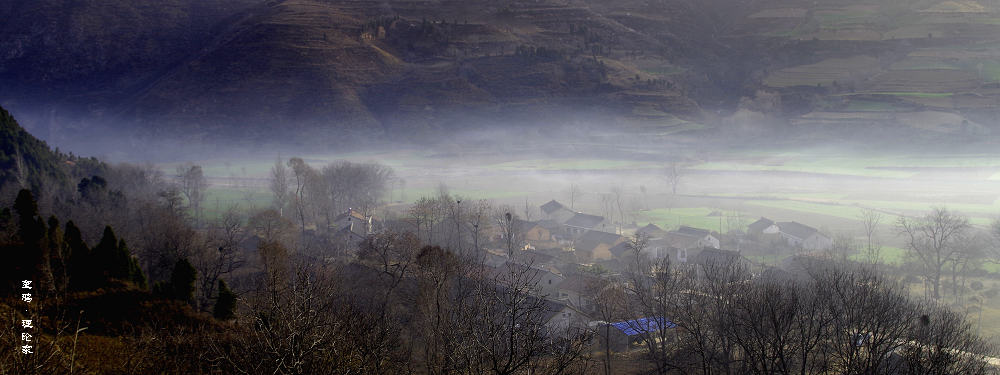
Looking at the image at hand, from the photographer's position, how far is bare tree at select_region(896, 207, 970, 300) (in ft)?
105

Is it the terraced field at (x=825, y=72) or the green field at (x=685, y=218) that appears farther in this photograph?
the terraced field at (x=825, y=72)

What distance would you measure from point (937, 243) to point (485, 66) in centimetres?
6593

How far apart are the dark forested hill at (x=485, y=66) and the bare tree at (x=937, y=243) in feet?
98.5

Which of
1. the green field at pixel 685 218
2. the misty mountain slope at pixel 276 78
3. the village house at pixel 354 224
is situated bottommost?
the village house at pixel 354 224

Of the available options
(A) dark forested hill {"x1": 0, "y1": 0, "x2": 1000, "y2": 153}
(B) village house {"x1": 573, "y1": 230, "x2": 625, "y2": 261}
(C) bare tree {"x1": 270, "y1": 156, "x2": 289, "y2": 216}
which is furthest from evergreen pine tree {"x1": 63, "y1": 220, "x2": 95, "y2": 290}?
(A) dark forested hill {"x1": 0, "y1": 0, "x2": 1000, "y2": 153}

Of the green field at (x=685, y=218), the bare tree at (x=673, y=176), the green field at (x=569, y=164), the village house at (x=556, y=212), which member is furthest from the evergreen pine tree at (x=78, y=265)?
the green field at (x=569, y=164)

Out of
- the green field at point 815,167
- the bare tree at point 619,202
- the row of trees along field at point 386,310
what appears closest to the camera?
the row of trees along field at point 386,310

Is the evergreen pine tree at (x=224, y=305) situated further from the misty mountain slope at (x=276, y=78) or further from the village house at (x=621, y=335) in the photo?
the misty mountain slope at (x=276, y=78)

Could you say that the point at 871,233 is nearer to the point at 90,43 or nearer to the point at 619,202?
the point at 619,202

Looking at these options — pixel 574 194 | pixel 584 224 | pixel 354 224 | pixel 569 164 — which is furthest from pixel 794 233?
pixel 569 164

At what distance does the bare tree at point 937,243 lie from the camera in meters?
31.9

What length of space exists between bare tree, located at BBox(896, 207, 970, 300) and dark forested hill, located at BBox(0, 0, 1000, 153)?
30035mm

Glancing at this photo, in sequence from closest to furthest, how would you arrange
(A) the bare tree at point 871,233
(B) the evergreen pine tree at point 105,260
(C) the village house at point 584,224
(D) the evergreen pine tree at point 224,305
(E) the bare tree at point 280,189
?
(D) the evergreen pine tree at point 224,305 → (B) the evergreen pine tree at point 105,260 → (A) the bare tree at point 871,233 → (C) the village house at point 584,224 → (E) the bare tree at point 280,189

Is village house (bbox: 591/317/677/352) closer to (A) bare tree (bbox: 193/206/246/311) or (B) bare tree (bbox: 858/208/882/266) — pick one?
(A) bare tree (bbox: 193/206/246/311)
